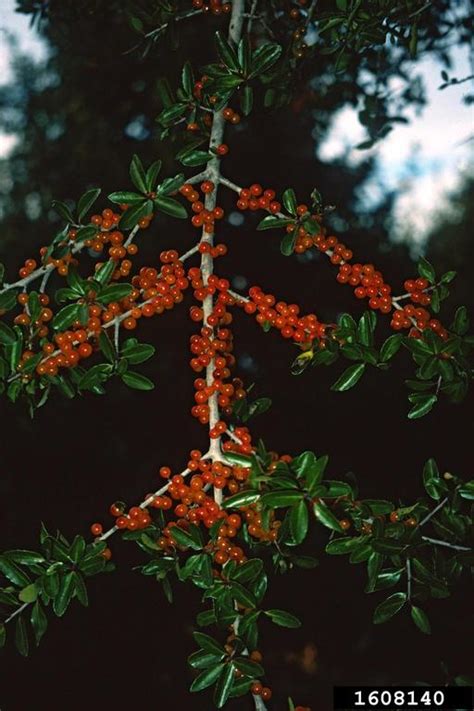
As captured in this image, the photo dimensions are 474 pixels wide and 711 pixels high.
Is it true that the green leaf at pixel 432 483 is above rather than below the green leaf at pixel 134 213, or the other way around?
below

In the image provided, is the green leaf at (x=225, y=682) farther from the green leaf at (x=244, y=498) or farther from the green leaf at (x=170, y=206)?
the green leaf at (x=170, y=206)

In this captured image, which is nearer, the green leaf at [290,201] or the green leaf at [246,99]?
the green leaf at [290,201]

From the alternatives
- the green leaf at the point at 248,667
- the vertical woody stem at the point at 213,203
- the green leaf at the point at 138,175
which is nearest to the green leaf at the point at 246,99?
the vertical woody stem at the point at 213,203

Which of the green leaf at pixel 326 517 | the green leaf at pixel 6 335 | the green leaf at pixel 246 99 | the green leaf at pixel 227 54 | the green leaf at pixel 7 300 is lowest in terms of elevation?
the green leaf at pixel 326 517

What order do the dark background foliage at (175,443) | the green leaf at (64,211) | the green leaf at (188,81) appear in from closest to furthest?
the green leaf at (64,211), the green leaf at (188,81), the dark background foliage at (175,443)

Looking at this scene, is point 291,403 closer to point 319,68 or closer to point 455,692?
point 319,68

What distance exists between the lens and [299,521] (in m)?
1.35

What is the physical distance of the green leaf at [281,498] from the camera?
1.35 meters

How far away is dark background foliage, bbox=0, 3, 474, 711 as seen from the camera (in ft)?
16.5

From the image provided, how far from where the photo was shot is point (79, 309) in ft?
5.23

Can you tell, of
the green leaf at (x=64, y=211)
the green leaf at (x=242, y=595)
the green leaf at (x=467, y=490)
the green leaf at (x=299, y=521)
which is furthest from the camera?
the green leaf at (x=64, y=211)

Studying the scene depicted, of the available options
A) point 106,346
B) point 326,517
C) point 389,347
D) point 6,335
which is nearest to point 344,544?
point 326,517

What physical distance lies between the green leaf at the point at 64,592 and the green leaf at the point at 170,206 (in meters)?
0.83

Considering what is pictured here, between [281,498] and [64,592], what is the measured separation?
55 centimetres
